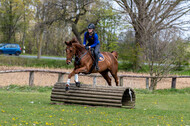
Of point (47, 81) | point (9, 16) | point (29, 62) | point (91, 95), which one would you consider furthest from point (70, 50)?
point (9, 16)

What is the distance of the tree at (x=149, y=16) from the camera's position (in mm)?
17812

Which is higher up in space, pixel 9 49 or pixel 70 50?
pixel 70 50

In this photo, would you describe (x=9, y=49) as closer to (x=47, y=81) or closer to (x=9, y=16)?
(x=9, y=16)

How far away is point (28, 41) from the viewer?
58.7 metres

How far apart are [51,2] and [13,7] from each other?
62.9 ft

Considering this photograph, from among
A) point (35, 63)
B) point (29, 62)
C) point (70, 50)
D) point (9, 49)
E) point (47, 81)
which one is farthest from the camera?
point (9, 49)

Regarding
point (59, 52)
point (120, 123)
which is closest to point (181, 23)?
point (120, 123)

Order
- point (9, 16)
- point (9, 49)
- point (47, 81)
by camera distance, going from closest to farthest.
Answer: point (47, 81) → point (9, 49) → point (9, 16)

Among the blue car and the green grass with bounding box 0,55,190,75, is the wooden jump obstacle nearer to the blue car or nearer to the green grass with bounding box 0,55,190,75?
the green grass with bounding box 0,55,190,75

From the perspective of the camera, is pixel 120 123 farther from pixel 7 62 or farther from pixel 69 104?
pixel 7 62

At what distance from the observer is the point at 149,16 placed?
1853 centimetres

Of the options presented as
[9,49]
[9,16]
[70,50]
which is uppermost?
[9,16]

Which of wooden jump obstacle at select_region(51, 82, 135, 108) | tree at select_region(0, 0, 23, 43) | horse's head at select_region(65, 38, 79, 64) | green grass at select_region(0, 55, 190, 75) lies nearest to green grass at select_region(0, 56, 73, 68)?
green grass at select_region(0, 55, 190, 75)

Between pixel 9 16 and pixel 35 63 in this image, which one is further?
pixel 9 16
